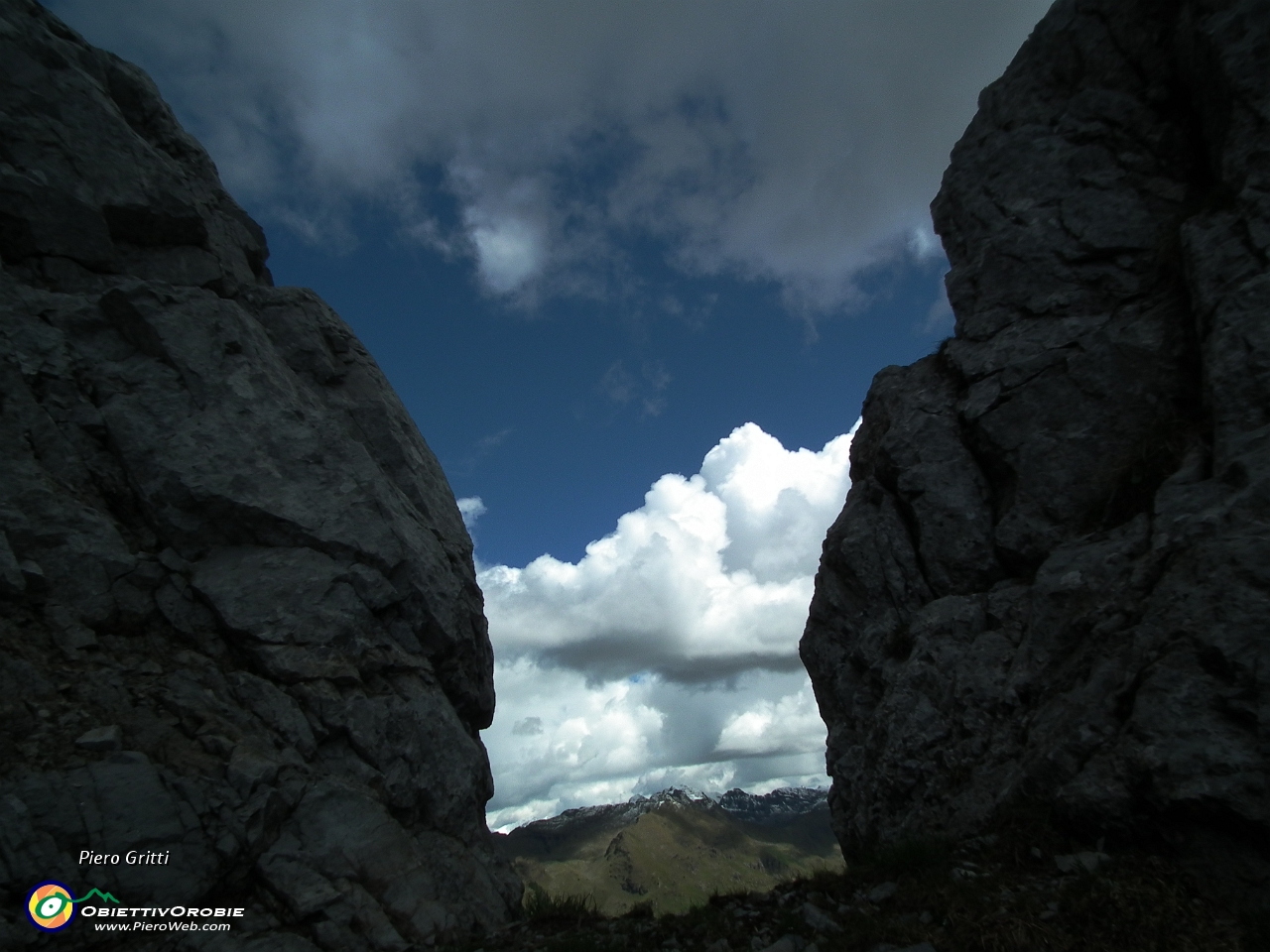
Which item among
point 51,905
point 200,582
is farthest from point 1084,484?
point 51,905

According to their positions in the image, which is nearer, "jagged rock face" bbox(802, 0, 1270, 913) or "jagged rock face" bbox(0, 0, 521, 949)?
"jagged rock face" bbox(802, 0, 1270, 913)

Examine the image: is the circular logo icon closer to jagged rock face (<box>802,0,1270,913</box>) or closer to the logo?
the logo

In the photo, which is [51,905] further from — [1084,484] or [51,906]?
[1084,484]

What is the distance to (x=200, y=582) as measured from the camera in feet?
53.2

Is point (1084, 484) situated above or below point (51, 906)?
above

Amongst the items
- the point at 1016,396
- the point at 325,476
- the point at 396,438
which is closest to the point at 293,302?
the point at 396,438

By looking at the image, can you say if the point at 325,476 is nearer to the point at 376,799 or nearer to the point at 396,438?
the point at 396,438

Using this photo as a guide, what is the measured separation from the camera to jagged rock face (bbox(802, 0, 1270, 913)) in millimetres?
11578

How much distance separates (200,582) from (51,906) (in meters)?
7.31

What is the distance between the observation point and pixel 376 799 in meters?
15.1

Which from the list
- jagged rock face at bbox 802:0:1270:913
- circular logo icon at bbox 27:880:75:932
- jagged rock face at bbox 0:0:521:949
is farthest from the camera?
jagged rock face at bbox 0:0:521:949

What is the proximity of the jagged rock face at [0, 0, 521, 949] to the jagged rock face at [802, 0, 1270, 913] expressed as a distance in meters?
12.8

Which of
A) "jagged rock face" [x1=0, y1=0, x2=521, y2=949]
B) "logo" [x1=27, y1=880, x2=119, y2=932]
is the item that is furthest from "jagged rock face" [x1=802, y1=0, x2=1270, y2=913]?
"logo" [x1=27, y1=880, x2=119, y2=932]

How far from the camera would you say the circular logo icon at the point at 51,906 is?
10.2 meters
